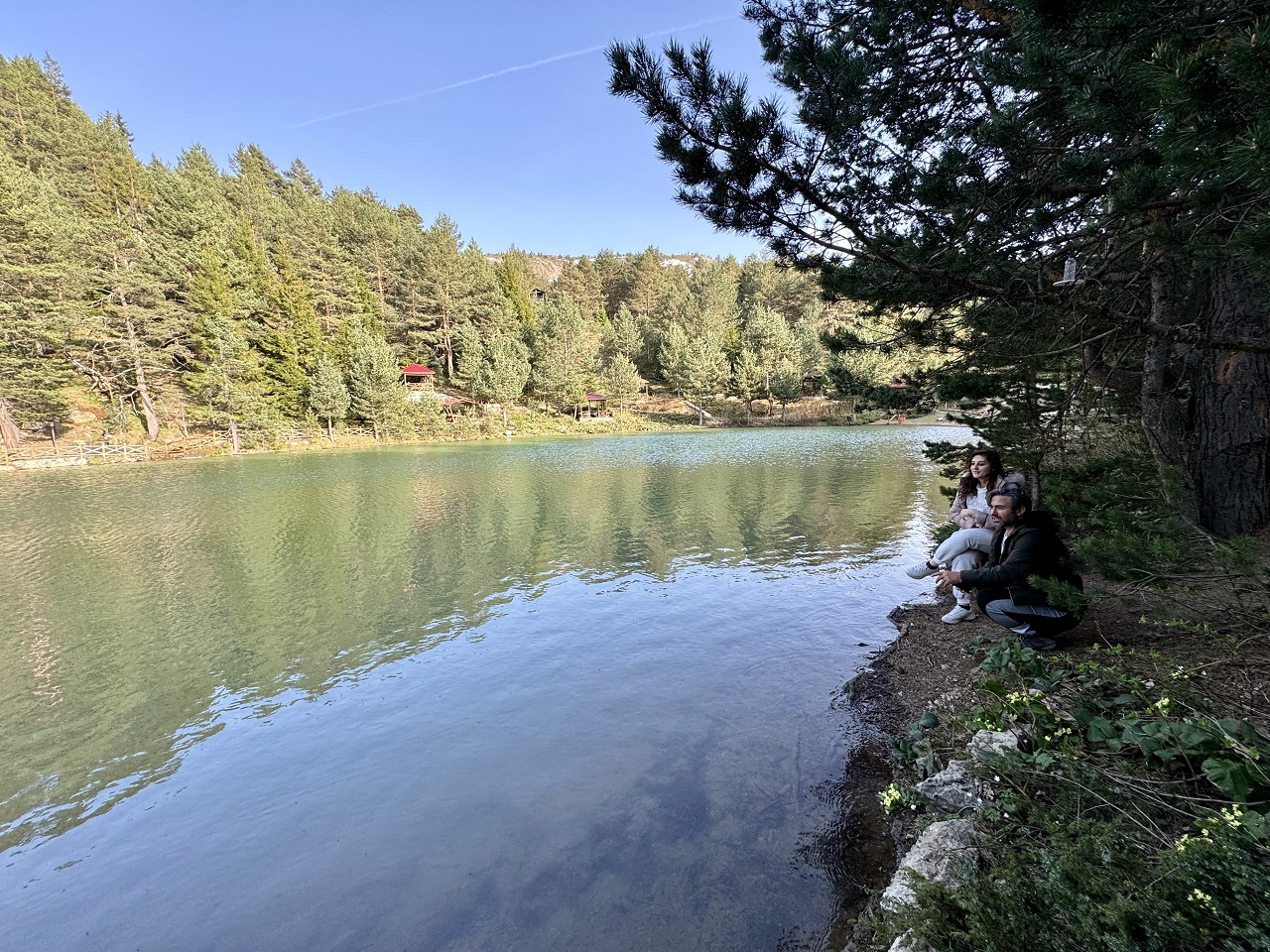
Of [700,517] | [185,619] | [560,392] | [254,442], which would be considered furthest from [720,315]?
[185,619]

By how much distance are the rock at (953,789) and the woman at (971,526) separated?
2219 millimetres

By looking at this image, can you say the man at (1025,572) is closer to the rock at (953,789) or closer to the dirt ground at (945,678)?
the dirt ground at (945,678)

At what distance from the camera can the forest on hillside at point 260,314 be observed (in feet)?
83.5

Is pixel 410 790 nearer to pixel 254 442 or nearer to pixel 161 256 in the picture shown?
pixel 254 442

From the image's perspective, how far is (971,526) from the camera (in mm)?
5266

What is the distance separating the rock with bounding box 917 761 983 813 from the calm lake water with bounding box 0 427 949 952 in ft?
1.92

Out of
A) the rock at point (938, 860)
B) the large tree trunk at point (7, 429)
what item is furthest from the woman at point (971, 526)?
the large tree trunk at point (7, 429)

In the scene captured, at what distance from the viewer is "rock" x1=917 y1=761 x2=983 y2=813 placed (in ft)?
8.84

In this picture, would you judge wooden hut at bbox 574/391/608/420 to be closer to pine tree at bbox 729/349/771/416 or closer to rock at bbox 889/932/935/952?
pine tree at bbox 729/349/771/416

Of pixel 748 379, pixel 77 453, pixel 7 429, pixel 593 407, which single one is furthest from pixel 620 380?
pixel 7 429

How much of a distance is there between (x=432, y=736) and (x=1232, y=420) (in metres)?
6.63

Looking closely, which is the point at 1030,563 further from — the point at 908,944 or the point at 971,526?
the point at 908,944

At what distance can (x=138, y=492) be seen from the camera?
17.0m

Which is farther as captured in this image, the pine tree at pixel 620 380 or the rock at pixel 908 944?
the pine tree at pixel 620 380
